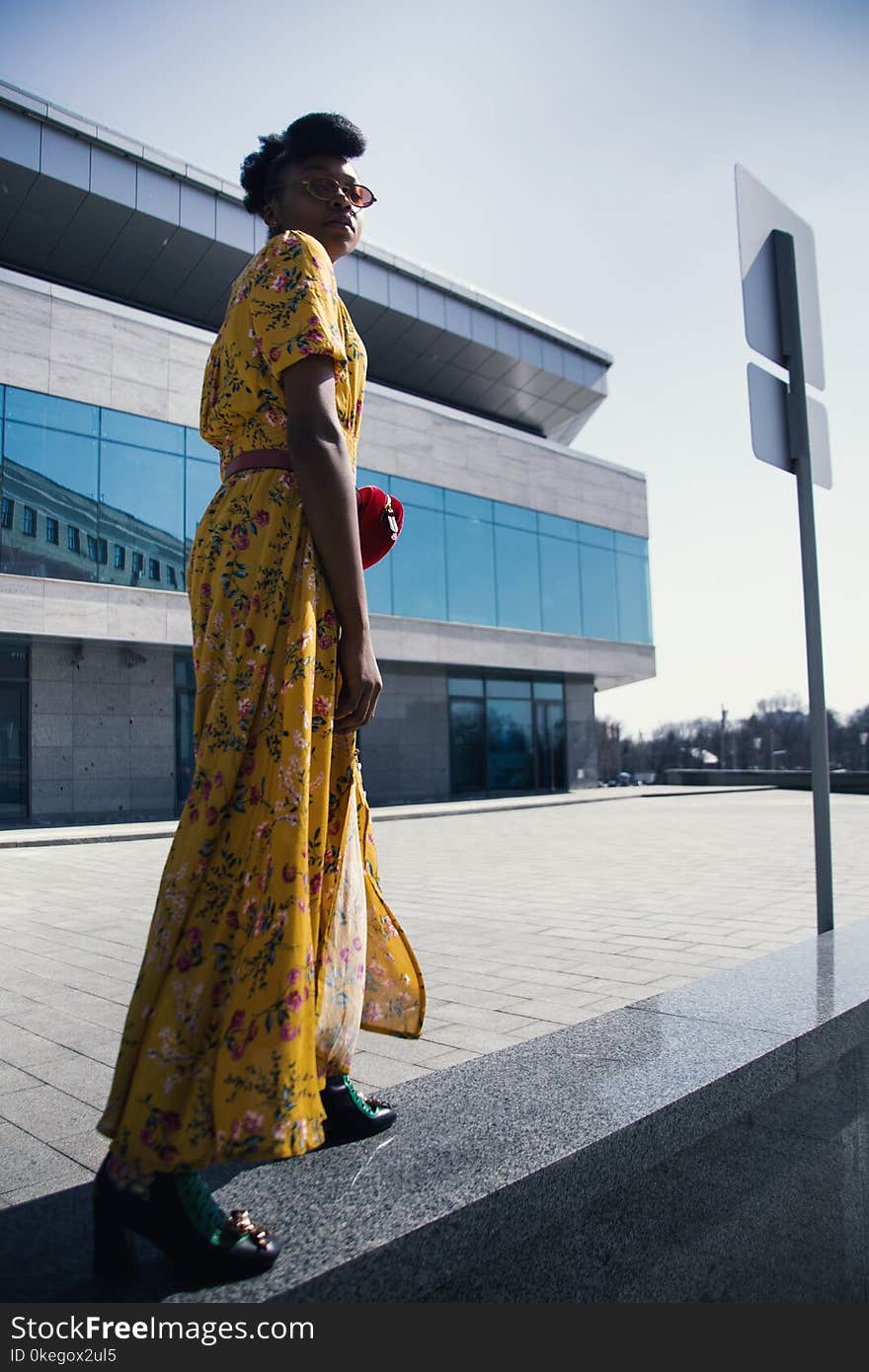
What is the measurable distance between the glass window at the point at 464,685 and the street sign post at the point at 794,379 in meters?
23.1

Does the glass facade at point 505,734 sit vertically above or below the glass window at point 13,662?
below

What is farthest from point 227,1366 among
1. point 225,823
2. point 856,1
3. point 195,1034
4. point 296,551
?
point 856,1

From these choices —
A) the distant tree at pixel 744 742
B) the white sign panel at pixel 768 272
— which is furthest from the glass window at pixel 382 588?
the distant tree at pixel 744 742

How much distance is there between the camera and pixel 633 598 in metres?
31.6

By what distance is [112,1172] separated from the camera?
1630 millimetres

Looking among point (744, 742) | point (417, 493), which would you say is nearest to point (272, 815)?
point (417, 493)

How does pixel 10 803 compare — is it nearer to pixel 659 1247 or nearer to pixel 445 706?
pixel 445 706

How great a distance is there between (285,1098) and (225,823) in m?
0.47

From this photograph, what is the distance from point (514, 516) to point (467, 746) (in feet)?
21.3

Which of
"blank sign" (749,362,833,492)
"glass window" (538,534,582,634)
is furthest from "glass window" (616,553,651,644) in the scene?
"blank sign" (749,362,833,492)

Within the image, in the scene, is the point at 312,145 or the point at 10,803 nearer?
the point at 312,145

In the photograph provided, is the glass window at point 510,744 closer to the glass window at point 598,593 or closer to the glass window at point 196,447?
the glass window at point 598,593

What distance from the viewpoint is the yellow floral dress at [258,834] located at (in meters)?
1.65

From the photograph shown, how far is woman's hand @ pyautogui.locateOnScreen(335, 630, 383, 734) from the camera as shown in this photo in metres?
1.97
